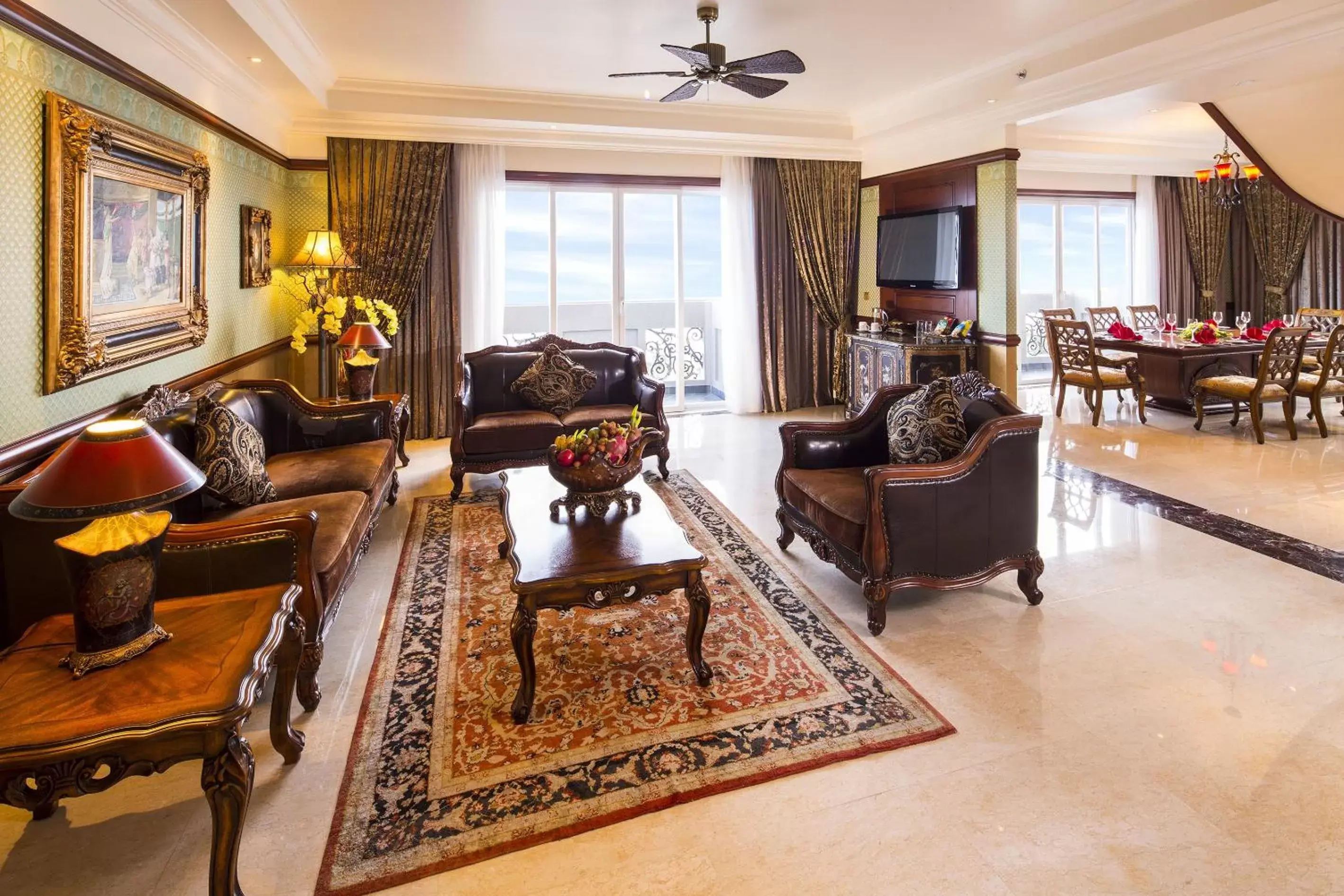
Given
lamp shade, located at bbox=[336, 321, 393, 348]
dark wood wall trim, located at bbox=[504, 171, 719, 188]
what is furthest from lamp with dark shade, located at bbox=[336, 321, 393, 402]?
dark wood wall trim, located at bbox=[504, 171, 719, 188]

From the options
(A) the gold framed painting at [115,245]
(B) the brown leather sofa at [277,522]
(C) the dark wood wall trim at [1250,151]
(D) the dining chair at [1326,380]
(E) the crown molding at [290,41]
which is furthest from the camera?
(D) the dining chair at [1326,380]

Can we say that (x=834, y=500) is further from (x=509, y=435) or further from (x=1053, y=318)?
(x=1053, y=318)

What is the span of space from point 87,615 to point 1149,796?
2612 millimetres

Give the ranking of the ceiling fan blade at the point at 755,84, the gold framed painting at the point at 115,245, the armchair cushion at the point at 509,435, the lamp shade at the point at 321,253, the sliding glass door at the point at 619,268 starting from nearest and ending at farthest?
the gold framed painting at the point at 115,245 → the ceiling fan blade at the point at 755,84 → the armchair cushion at the point at 509,435 → the lamp shade at the point at 321,253 → the sliding glass door at the point at 619,268

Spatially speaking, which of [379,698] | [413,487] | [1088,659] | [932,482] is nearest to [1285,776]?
[1088,659]

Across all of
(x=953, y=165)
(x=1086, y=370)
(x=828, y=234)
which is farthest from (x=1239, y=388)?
(x=828, y=234)

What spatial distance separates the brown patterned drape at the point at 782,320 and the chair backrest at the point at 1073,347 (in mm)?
2132

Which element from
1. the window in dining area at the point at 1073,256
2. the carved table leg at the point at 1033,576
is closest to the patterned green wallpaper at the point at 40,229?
the carved table leg at the point at 1033,576

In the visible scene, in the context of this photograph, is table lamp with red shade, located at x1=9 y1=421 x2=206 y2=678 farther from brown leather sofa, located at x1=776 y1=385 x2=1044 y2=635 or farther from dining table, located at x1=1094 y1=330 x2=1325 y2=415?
dining table, located at x1=1094 y1=330 x2=1325 y2=415

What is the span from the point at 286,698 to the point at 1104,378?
23.1 feet

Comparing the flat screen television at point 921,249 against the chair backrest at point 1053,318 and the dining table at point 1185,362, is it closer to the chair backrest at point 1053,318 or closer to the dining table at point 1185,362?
the chair backrest at point 1053,318

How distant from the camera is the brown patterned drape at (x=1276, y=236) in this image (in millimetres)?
9469

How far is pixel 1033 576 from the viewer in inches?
129

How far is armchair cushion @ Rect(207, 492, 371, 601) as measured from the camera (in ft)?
9.02
